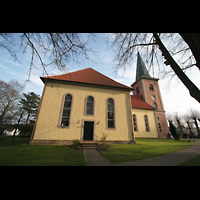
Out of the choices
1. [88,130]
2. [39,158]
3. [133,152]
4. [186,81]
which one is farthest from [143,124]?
[39,158]

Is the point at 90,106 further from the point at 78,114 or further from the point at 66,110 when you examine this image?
the point at 66,110

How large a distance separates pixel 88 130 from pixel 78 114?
74.0 inches

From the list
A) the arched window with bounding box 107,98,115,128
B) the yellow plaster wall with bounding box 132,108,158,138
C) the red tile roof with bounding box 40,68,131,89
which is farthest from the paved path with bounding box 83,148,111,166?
the yellow plaster wall with bounding box 132,108,158,138

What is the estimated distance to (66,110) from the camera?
10.0 meters

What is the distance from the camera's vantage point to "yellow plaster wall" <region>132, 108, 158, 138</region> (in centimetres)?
1849

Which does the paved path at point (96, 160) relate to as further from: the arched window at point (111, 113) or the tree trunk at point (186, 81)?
the arched window at point (111, 113)

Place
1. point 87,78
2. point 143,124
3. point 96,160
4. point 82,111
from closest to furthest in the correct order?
point 96,160
point 82,111
point 87,78
point 143,124

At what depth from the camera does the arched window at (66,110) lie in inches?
380

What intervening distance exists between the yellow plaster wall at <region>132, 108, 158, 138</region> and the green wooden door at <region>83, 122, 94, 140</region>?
11.3 metres
